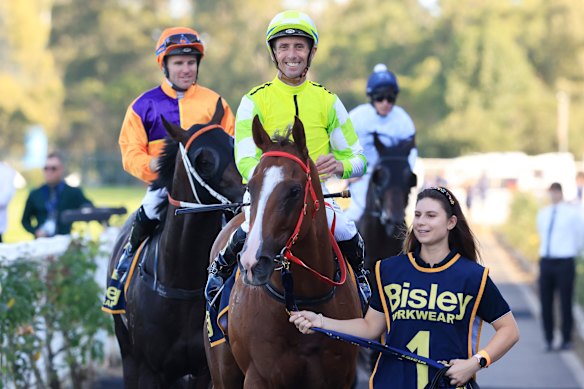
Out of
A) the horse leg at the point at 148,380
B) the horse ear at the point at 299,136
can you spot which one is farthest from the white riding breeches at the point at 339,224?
the horse leg at the point at 148,380

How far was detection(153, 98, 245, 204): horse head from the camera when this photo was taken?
6254mm

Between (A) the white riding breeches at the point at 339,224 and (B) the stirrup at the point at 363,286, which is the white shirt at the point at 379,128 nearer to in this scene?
(B) the stirrup at the point at 363,286

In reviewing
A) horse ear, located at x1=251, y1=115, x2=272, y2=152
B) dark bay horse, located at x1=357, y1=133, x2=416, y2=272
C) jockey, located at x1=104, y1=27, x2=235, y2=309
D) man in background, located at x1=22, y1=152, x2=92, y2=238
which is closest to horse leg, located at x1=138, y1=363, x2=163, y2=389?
jockey, located at x1=104, y1=27, x2=235, y2=309

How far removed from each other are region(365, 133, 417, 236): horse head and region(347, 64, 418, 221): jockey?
0.29 ft

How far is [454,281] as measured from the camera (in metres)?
4.48

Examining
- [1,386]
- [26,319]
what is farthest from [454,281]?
[26,319]

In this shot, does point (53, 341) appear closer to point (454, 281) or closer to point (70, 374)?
point (70, 374)

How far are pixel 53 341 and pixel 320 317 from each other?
4.86m

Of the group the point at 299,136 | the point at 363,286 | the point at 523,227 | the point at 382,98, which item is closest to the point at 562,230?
the point at 382,98

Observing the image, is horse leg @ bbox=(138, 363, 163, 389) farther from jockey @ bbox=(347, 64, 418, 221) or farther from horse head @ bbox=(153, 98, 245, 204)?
jockey @ bbox=(347, 64, 418, 221)

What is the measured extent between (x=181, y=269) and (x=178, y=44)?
151 centimetres

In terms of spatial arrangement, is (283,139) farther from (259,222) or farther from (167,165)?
(167,165)

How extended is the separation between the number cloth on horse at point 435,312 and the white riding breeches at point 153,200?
8.27ft

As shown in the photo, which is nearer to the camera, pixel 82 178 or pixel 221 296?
pixel 221 296
